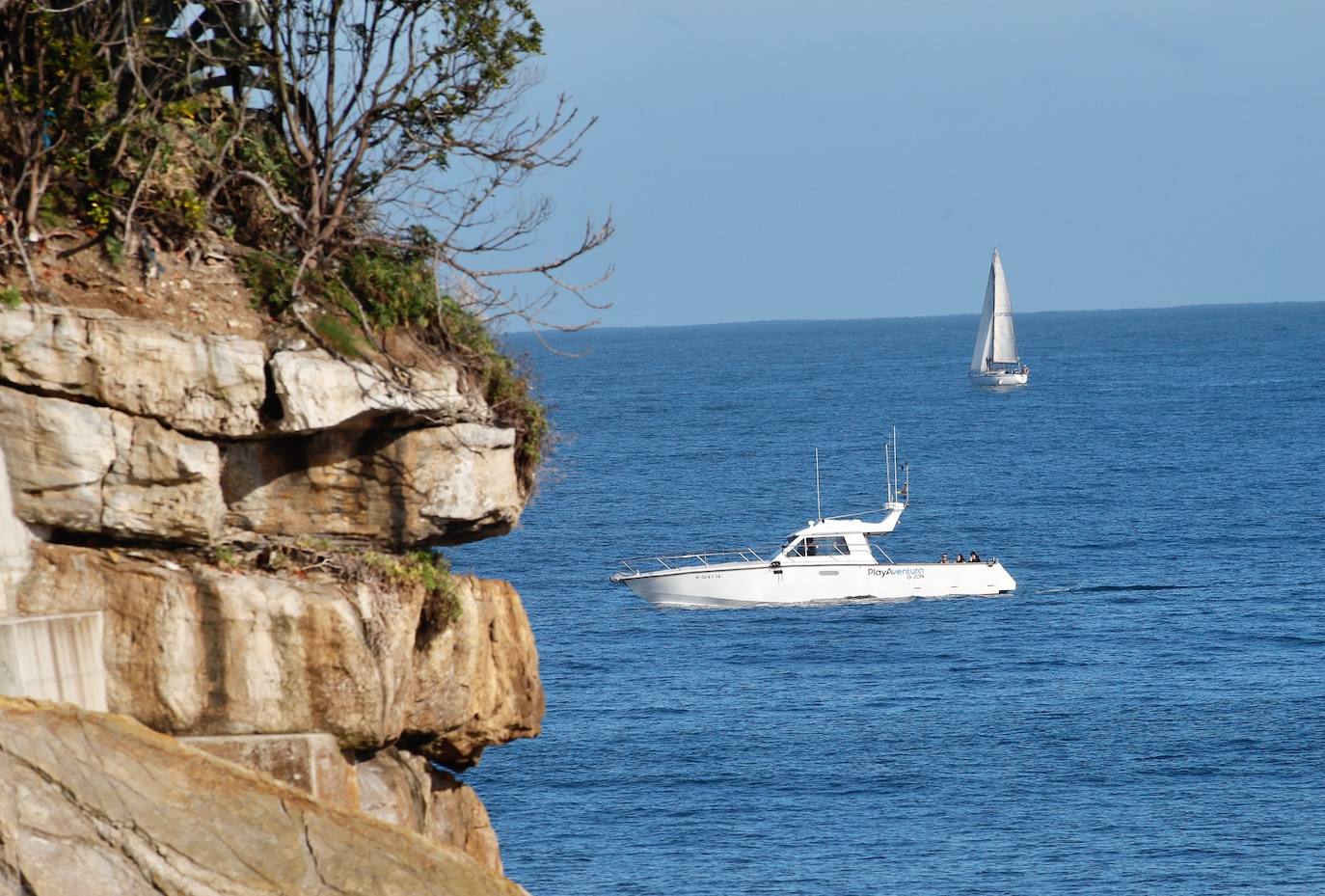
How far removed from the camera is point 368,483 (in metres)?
15.1

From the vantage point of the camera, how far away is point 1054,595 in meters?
75.2

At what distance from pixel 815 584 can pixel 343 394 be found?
6035 centimetres

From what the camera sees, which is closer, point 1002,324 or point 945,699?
point 945,699

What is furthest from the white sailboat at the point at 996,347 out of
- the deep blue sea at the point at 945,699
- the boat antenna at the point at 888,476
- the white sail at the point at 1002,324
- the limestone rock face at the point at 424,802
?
the limestone rock face at the point at 424,802

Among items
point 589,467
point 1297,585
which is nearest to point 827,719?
point 1297,585

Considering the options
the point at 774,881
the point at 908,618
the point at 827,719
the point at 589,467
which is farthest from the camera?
the point at 589,467

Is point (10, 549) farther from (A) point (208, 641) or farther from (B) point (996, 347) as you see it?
(B) point (996, 347)

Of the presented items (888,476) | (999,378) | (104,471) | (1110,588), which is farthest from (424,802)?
(999,378)

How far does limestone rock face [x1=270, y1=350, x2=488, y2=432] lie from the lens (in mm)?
14180

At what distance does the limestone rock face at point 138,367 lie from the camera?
1356 centimetres

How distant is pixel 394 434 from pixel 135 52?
12.5ft

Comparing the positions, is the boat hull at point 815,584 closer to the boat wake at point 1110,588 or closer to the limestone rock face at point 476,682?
the boat wake at point 1110,588

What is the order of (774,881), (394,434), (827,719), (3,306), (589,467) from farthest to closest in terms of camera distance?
(589,467)
(827,719)
(774,881)
(394,434)
(3,306)

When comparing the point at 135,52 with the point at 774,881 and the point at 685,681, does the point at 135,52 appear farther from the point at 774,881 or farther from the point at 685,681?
the point at 685,681
